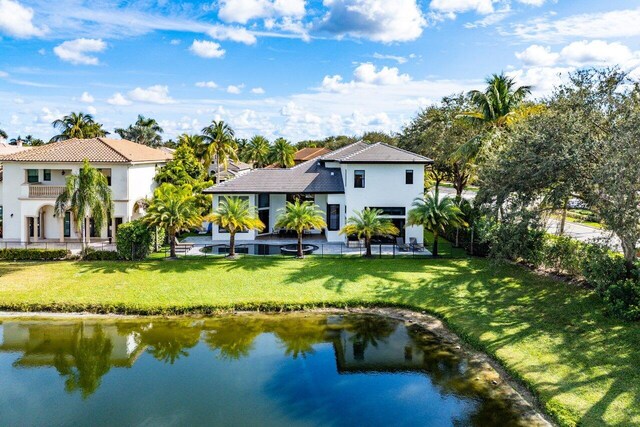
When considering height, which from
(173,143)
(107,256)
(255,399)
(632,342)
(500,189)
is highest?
(173,143)

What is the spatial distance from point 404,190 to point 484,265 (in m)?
8.30

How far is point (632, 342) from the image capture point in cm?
1567

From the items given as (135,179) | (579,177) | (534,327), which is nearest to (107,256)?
(135,179)

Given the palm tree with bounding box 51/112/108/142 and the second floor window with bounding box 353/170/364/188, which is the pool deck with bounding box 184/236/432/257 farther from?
the palm tree with bounding box 51/112/108/142

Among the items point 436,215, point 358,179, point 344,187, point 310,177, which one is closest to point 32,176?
point 310,177

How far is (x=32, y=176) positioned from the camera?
35.2 m

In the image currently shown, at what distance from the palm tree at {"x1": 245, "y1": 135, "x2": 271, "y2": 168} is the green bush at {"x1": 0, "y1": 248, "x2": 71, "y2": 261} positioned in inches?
1730

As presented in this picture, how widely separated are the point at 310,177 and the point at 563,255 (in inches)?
760

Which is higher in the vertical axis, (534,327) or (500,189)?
(500,189)

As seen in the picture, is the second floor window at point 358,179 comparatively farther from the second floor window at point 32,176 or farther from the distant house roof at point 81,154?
the second floor window at point 32,176

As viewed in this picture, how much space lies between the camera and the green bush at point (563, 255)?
861 inches

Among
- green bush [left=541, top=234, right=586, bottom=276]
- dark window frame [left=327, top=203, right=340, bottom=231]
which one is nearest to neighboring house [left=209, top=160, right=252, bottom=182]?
dark window frame [left=327, top=203, right=340, bottom=231]

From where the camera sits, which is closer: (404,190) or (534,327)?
(534,327)

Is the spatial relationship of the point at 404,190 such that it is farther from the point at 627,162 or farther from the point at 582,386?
the point at 582,386
